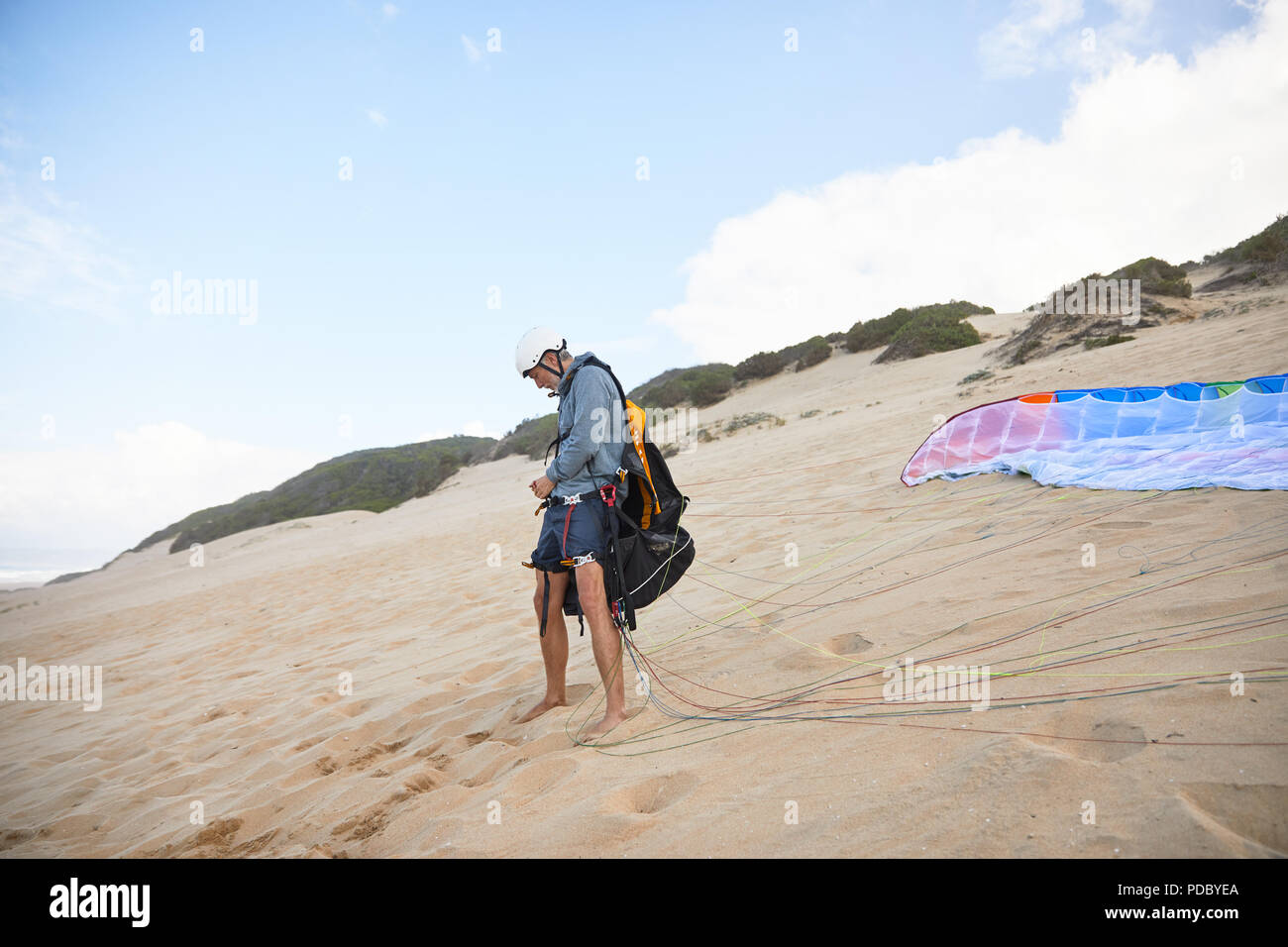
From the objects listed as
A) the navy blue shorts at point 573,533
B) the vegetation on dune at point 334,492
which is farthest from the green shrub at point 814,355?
the navy blue shorts at point 573,533

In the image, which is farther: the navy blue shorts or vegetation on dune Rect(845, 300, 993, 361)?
vegetation on dune Rect(845, 300, 993, 361)

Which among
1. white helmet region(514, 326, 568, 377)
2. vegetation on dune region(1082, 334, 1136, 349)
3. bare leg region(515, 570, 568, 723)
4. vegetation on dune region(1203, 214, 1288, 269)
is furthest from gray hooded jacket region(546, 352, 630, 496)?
vegetation on dune region(1203, 214, 1288, 269)

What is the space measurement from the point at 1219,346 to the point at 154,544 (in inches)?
1694

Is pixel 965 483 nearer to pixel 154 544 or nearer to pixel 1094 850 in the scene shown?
pixel 1094 850

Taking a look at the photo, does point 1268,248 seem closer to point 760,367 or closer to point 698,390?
point 760,367

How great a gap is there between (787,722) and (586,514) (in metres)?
1.24

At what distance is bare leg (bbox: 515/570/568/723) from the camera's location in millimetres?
3271

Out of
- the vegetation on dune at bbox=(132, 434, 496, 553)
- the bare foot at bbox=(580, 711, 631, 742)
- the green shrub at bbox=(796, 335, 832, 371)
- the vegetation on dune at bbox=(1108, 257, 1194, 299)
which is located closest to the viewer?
the bare foot at bbox=(580, 711, 631, 742)

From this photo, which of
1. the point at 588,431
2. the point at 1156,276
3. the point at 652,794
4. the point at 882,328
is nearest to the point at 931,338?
the point at 882,328

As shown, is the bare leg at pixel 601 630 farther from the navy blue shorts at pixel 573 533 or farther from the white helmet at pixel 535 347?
the white helmet at pixel 535 347

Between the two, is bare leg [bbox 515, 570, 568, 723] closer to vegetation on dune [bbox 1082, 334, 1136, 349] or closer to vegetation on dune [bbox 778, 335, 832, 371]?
vegetation on dune [bbox 1082, 334, 1136, 349]

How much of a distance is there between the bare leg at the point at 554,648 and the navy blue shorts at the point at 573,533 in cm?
14

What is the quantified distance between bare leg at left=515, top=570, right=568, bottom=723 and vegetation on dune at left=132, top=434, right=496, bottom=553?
25515 millimetres

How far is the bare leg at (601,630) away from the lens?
2.95 m
